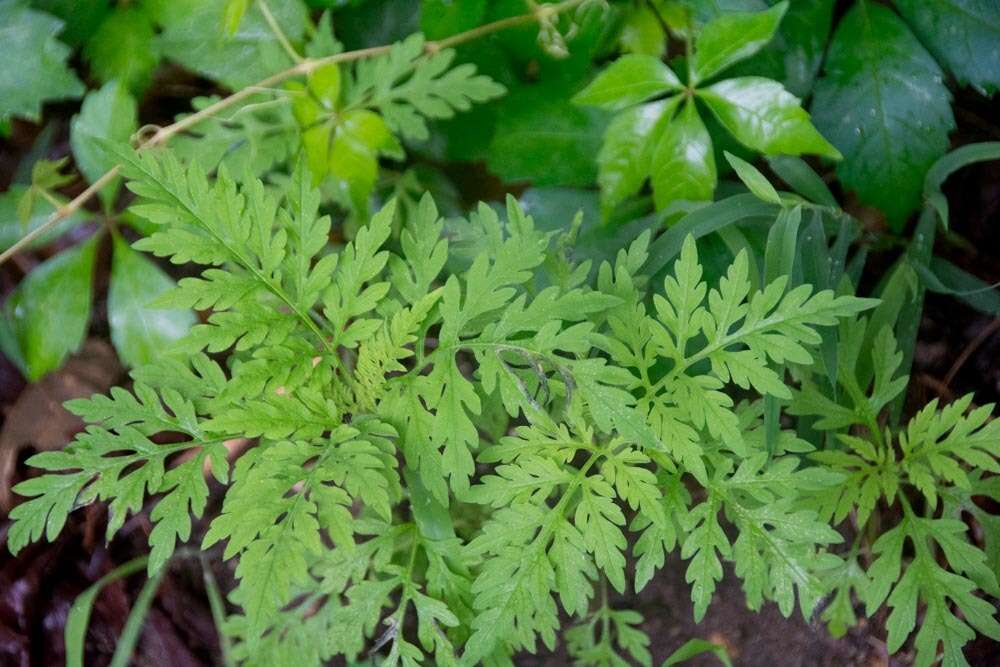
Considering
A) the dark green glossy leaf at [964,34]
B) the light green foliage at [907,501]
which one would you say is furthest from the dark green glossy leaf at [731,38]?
the light green foliage at [907,501]

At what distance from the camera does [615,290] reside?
103 cm

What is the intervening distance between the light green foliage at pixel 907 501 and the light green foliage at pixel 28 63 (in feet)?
4.62

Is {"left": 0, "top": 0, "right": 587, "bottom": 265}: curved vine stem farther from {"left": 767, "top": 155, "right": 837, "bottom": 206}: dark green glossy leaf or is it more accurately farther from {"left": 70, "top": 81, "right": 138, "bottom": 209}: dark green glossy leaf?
{"left": 767, "top": 155, "right": 837, "bottom": 206}: dark green glossy leaf

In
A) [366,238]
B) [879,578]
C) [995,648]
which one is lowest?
[995,648]

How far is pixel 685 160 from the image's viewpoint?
1.24 metres

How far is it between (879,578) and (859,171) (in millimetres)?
651

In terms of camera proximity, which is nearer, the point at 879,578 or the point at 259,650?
the point at 879,578

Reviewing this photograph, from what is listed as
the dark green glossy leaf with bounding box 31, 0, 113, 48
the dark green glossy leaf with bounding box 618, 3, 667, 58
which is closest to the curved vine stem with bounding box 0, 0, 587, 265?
the dark green glossy leaf with bounding box 618, 3, 667, 58

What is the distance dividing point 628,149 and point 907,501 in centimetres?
66

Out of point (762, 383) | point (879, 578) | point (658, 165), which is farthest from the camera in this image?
point (658, 165)

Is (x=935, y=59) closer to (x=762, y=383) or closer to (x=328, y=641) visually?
(x=762, y=383)

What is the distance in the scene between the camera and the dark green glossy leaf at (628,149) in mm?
1258

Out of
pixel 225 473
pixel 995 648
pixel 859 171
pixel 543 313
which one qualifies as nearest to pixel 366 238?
pixel 543 313

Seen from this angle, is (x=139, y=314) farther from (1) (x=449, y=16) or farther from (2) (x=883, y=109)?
(2) (x=883, y=109)
